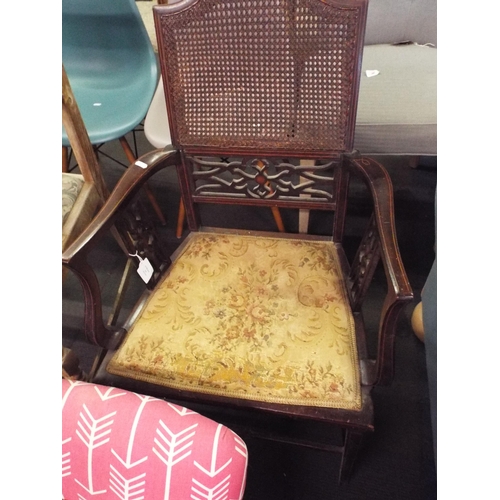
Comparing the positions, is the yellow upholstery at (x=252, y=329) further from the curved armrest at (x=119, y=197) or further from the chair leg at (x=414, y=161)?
the chair leg at (x=414, y=161)

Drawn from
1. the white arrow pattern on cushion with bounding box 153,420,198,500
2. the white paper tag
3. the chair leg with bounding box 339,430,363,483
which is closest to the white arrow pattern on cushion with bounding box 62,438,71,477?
the white arrow pattern on cushion with bounding box 153,420,198,500

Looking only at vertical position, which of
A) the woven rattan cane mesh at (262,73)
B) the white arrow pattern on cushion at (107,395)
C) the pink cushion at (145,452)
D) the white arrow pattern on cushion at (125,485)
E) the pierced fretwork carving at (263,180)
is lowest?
the white arrow pattern on cushion at (125,485)

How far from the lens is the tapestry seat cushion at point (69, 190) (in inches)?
43.1

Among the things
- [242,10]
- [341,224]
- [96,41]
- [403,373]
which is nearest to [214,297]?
[341,224]

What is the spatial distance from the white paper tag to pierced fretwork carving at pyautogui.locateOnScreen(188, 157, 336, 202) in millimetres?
226

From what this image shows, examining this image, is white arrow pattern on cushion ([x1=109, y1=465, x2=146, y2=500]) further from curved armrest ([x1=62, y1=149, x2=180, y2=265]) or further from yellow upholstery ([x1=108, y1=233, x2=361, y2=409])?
curved armrest ([x1=62, y1=149, x2=180, y2=265])

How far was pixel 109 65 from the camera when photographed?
5.36 feet

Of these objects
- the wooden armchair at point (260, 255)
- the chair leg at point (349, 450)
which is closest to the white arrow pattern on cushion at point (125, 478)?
the wooden armchair at point (260, 255)

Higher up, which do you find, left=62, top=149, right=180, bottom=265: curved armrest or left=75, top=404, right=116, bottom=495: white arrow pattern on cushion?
left=62, top=149, right=180, bottom=265: curved armrest

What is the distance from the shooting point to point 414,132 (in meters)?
1.25

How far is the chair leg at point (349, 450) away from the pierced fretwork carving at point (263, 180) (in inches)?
20.8

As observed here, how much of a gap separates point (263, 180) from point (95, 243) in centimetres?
42

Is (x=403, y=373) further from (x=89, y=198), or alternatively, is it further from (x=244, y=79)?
(x=89, y=198)

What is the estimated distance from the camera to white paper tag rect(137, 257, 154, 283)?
943 mm
